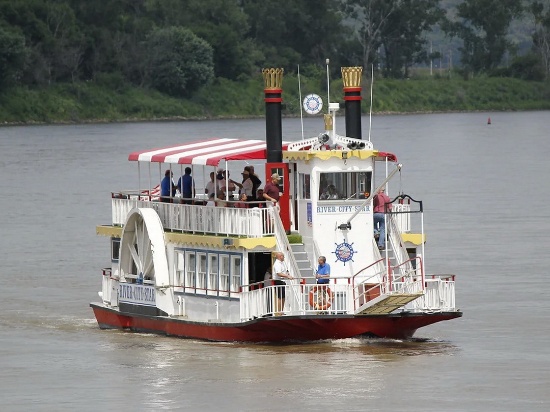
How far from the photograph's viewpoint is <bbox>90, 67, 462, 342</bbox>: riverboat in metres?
30.5

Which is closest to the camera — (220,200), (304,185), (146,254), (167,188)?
(220,200)

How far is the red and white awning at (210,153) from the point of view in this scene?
104 ft

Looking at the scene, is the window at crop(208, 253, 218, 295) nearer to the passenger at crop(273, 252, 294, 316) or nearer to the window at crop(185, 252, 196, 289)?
the window at crop(185, 252, 196, 289)

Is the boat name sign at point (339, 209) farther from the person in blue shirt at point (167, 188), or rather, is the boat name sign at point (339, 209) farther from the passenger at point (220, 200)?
the person in blue shirt at point (167, 188)

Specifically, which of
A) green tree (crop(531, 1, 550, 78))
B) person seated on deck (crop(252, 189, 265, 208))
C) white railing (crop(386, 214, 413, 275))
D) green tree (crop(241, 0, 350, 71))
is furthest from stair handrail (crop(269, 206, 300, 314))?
green tree (crop(531, 1, 550, 78))

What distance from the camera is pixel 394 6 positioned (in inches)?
5979

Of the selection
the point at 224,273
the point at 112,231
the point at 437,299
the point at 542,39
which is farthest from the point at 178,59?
the point at 437,299

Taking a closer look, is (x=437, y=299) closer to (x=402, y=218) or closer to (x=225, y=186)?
(x=402, y=218)

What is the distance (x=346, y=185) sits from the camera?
31547mm

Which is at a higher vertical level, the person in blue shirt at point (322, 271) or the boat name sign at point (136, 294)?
the person in blue shirt at point (322, 271)

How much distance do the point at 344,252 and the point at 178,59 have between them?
9890 cm

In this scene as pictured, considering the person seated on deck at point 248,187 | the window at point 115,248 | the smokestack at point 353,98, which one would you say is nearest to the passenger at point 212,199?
the person seated on deck at point 248,187

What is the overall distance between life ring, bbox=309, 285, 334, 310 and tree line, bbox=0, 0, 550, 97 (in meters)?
90.7

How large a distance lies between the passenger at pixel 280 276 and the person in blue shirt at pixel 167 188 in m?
3.69
